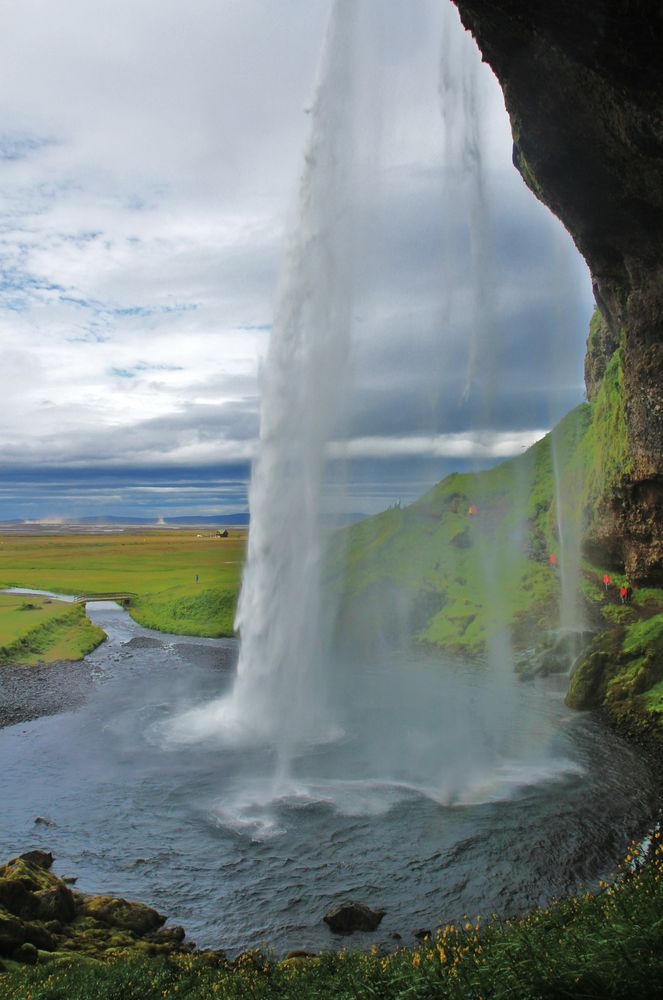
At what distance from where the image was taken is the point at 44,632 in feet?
160

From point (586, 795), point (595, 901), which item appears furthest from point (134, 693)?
point (595, 901)

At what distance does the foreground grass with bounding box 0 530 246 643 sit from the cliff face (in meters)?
39.1

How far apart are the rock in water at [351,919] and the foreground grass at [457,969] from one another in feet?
4.67

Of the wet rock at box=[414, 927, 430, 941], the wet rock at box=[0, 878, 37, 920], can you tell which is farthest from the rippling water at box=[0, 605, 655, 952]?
the wet rock at box=[0, 878, 37, 920]

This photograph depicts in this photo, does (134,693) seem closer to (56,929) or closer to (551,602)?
(56,929)

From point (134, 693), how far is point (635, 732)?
2576 centimetres

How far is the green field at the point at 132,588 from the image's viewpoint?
48969mm

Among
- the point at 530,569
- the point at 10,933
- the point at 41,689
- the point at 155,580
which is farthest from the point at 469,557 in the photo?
the point at 10,933

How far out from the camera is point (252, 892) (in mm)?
15961

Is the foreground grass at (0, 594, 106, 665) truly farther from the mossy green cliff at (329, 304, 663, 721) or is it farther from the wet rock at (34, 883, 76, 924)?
the wet rock at (34, 883, 76, 924)

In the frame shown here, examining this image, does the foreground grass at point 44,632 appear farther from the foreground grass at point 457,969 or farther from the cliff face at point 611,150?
the cliff face at point 611,150

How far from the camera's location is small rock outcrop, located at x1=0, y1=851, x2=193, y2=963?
12.9 m

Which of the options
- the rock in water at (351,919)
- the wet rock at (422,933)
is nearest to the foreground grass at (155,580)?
the rock in water at (351,919)

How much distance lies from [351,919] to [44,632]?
41.3 metres
